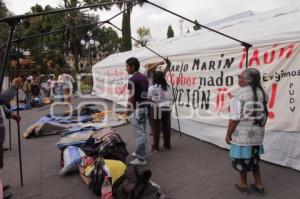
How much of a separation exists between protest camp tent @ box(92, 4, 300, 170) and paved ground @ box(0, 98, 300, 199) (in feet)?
1.28

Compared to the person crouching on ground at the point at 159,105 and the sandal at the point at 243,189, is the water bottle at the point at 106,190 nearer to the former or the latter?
the sandal at the point at 243,189

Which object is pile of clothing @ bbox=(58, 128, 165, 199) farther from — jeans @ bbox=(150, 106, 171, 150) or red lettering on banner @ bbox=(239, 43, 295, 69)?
red lettering on banner @ bbox=(239, 43, 295, 69)

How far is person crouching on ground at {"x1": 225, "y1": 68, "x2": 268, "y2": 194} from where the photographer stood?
302 centimetres

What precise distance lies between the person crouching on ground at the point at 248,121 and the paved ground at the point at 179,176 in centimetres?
52

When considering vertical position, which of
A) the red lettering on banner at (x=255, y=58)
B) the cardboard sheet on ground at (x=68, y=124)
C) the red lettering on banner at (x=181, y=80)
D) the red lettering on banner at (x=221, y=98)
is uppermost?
the red lettering on banner at (x=255, y=58)

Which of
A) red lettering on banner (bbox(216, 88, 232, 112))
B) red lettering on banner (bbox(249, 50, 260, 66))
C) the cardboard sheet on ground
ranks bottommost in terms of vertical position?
the cardboard sheet on ground

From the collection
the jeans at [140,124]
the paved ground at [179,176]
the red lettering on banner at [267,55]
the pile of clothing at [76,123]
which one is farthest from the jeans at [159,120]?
the red lettering on banner at [267,55]

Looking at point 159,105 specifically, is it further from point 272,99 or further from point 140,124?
point 272,99

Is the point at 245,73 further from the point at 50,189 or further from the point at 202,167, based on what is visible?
the point at 50,189

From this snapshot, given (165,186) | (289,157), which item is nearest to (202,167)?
(165,186)

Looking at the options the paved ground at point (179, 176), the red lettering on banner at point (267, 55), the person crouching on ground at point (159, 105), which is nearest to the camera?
the paved ground at point (179, 176)

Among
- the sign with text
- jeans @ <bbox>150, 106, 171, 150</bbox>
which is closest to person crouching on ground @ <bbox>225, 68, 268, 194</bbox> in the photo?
the sign with text

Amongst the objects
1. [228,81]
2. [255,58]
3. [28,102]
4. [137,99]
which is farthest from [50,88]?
[255,58]

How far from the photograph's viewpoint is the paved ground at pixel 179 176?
3.42 meters
